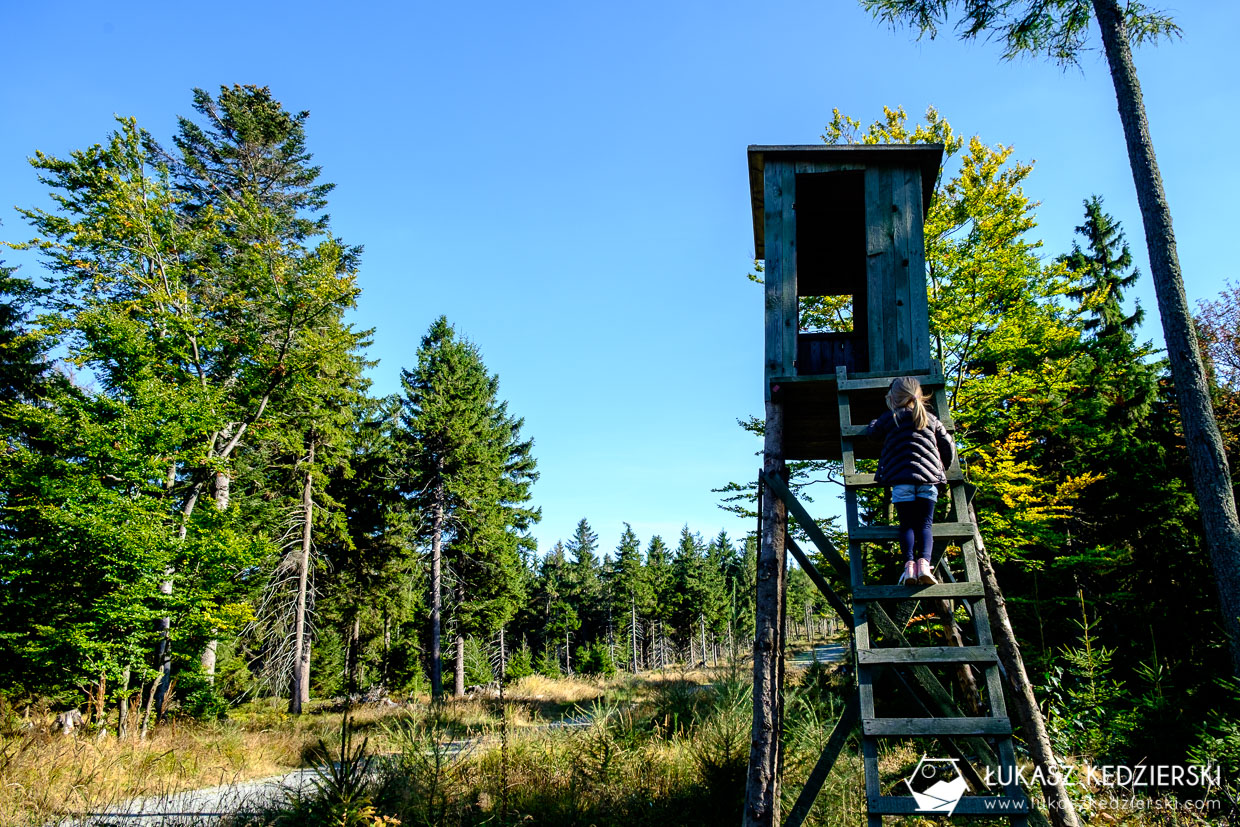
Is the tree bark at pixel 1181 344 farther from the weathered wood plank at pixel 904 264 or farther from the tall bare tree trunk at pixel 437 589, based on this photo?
the tall bare tree trunk at pixel 437 589

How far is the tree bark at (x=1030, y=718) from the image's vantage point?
554 centimetres

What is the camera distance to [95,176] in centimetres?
1650

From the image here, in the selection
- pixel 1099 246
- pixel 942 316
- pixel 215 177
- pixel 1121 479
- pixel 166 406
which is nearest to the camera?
pixel 942 316

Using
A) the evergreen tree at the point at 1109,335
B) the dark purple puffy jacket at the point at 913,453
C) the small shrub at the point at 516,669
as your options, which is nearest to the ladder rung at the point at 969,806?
the dark purple puffy jacket at the point at 913,453

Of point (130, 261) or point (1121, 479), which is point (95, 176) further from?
point (1121, 479)

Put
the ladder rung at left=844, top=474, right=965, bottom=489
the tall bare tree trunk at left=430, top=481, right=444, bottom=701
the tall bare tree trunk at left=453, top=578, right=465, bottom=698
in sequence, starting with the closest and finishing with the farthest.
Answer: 1. the ladder rung at left=844, top=474, right=965, bottom=489
2. the tall bare tree trunk at left=430, top=481, right=444, bottom=701
3. the tall bare tree trunk at left=453, top=578, right=465, bottom=698

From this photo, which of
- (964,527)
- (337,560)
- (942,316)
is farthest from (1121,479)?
(337,560)

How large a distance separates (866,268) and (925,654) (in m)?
3.92

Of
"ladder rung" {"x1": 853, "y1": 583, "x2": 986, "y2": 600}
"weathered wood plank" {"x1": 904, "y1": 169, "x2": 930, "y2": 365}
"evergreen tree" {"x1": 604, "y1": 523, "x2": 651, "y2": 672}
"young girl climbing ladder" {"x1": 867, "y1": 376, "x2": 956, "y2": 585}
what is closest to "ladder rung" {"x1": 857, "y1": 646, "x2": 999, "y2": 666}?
"ladder rung" {"x1": 853, "y1": 583, "x2": 986, "y2": 600}

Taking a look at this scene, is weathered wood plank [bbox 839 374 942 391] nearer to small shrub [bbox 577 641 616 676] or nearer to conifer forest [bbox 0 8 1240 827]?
conifer forest [bbox 0 8 1240 827]

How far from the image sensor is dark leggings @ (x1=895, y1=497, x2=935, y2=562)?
17.0 feet

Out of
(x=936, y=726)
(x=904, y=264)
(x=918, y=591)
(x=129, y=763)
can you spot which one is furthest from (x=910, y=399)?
(x=129, y=763)

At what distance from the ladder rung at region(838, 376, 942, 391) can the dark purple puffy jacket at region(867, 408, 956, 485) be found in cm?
49

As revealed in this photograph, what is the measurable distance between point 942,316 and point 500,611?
19619 mm
